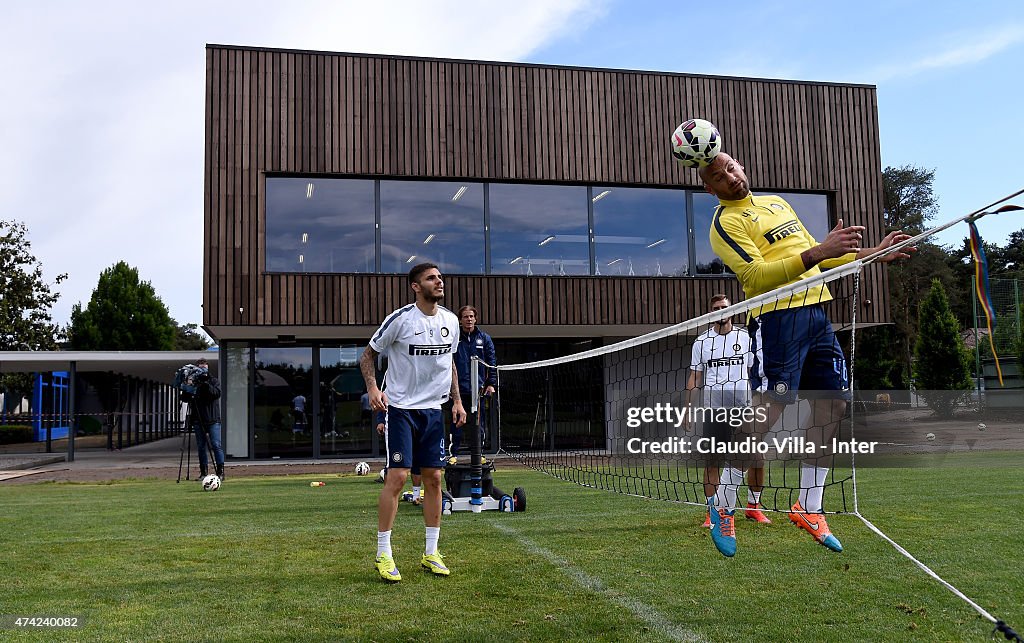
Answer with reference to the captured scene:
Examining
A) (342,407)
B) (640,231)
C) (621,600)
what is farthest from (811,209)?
(621,600)

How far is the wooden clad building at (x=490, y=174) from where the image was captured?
666 inches

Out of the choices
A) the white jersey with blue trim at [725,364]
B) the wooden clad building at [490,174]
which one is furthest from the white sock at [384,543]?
the wooden clad building at [490,174]

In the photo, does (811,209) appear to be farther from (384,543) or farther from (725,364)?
(384,543)

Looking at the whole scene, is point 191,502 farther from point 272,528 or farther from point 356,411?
point 356,411

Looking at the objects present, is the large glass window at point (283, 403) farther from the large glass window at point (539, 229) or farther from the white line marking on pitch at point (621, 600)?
the white line marking on pitch at point (621, 600)

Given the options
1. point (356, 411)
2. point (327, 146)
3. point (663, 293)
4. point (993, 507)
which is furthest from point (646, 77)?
point (993, 507)

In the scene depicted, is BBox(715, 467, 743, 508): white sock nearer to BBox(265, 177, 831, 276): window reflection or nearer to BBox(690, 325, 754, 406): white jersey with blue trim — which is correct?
BBox(690, 325, 754, 406): white jersey with blue trim

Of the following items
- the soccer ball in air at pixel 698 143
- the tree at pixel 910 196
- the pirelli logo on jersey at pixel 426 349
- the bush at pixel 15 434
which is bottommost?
the bush at pixel 15 434

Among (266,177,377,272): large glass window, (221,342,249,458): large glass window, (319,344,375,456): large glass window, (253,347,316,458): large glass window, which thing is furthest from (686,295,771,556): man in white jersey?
(221,342,249,458): large glass window

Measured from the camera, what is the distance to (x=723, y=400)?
17.2 ft

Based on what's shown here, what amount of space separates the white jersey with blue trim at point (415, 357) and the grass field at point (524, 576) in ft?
3.67

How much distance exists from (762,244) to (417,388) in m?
2.38

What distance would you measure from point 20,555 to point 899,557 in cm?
628

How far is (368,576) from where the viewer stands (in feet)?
16.1
